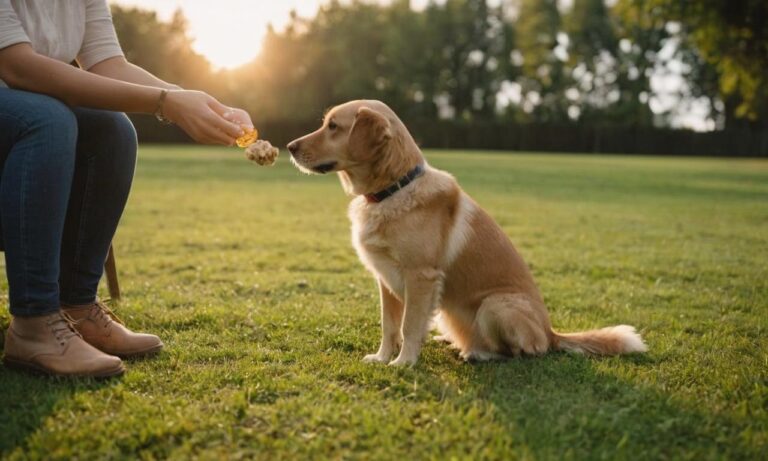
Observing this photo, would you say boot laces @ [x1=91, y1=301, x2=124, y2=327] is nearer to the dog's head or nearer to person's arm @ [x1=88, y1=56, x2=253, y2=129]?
person's arm @ [x1=88, y1=56, x2=253, y2=129]

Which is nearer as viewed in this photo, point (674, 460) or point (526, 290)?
point (674, 460)

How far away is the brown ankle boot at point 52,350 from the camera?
9.89 feet

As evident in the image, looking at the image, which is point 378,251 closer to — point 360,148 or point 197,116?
point 360,148

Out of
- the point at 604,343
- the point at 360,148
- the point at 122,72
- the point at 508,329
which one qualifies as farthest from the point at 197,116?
the point at 604,343

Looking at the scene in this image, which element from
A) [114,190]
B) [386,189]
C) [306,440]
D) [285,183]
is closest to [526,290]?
[386,189]

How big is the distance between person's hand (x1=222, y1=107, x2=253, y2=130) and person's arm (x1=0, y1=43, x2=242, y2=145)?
29 mm

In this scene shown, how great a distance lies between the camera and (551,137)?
2116 inches

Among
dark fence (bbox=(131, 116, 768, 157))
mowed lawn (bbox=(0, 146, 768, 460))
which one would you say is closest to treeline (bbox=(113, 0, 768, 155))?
dark fence (bbox=(131, 116, 768, 157))

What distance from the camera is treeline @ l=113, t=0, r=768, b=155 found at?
200 feet

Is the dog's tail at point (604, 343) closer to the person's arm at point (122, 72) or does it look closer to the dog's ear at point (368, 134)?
the dog's ear at point (368, 134)

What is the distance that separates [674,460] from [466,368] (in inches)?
52.5

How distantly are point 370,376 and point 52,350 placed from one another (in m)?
1.51

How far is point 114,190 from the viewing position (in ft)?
11.3

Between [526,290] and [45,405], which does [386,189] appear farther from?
[45,405]
